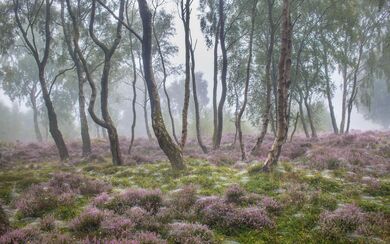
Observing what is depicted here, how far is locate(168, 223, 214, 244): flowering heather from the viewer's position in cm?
666

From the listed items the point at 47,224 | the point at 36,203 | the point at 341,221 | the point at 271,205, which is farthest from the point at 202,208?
the point at 36,203

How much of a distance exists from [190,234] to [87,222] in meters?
2.53

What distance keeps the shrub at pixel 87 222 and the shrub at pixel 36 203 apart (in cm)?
186

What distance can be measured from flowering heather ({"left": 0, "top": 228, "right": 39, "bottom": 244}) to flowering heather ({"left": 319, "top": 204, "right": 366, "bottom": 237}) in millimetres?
6161

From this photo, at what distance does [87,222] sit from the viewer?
758 centimetres

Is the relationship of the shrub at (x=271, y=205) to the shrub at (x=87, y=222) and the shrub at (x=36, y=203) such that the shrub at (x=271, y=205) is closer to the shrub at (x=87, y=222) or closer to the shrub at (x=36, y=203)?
the shrub at (x=87, y=222)

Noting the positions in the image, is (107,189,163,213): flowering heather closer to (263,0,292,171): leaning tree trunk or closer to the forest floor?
the forest floor

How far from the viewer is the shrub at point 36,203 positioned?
880cm

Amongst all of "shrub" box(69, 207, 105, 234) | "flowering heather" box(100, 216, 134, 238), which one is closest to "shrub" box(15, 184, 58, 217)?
"shrub" box(69, 207, 105, 234)

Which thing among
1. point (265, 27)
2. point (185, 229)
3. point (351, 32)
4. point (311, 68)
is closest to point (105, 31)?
point (265, 27)

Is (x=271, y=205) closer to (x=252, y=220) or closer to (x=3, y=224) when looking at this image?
(x=252, y=220)

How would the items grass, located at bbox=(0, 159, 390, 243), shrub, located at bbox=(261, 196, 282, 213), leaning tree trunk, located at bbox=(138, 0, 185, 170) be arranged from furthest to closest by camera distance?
leaning tree trunk, located at bbox=(138, 0, 185, 170)
shrub, located at bbox=(261, 196, 282, 213)
grass, located at bbox=(0, 159, 390, 243)

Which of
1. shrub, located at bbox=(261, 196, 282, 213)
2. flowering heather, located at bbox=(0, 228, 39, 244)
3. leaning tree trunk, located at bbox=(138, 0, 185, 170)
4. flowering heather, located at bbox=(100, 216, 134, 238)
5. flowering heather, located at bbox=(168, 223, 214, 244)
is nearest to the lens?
flowering heather, located at bbox=(0, 228, 39, 244)

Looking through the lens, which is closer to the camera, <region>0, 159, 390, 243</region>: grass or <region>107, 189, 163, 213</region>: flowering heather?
<region>0, 159, 390, 243</region>: grass
